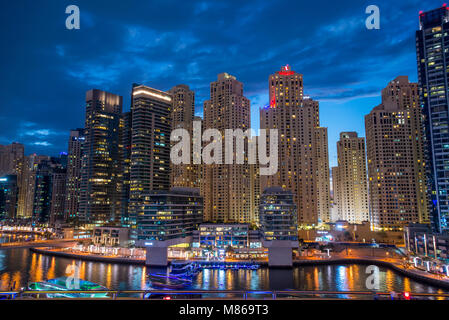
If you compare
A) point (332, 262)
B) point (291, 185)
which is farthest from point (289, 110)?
point (332, 262)

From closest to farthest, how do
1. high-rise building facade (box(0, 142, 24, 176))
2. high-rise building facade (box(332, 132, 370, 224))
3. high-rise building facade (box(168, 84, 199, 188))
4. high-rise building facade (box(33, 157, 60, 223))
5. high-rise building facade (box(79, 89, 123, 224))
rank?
high-rise building facade (box(168, 84, 199, 188)) → high-rise building facade (box(332, 132, 370, 224)) → high-rise building facade (box(79, 89, 123, 224)) → high-rise building facade (box(33, 157, 60, 223)) → high-rise building facade (box(0, 142, 24, 176))

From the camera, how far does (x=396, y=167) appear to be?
78.9 metres

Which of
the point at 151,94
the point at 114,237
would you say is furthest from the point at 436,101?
the point at 114,237

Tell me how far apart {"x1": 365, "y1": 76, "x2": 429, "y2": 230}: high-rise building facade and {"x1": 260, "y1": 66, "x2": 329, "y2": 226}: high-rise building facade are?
50.0ft

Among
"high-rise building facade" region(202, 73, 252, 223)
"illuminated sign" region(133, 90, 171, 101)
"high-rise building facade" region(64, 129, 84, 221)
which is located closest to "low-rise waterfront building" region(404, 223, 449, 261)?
"high-rise building facade" region(202, 73, 252, 223)

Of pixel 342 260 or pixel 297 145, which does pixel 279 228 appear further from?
pixel 297 145

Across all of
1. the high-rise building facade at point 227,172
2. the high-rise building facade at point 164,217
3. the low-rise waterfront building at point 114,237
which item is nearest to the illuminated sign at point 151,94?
the high-rise building facade at point 227,172

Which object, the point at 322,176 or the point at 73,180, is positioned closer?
the point at 322,176

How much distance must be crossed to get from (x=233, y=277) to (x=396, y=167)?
59.2 m

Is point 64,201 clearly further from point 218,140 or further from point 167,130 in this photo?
point 218,140

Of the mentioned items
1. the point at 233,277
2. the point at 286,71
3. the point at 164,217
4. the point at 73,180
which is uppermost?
the point at 286,71

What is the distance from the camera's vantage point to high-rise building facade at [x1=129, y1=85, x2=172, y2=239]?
83875 millimetres

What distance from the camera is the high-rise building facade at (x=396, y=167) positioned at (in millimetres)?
76000

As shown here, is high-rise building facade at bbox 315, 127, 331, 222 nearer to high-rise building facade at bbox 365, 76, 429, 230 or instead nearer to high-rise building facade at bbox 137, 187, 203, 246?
high-rise building facade at bbox 365, 76, 429, 230
